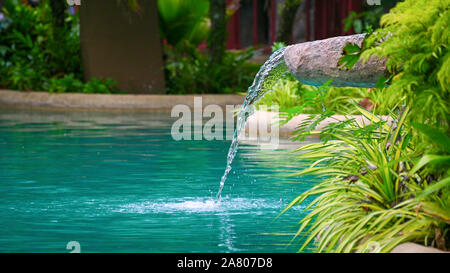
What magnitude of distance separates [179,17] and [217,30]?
5.46 ft

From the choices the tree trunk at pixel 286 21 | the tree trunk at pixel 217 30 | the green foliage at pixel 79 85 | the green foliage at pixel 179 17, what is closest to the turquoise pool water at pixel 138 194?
the green foliage at pixel 79 85

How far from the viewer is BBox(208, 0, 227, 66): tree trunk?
23531mm

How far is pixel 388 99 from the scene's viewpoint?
5.94 metres

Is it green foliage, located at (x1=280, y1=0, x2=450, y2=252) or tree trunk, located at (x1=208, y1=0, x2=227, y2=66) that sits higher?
tree trunk, located at (x1=208, y1=0, x2=227, y2=66)

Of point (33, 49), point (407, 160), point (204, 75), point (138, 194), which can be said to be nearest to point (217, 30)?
point (204, 75)

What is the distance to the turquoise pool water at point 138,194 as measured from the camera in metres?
7.25

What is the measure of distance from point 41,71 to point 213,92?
467cm

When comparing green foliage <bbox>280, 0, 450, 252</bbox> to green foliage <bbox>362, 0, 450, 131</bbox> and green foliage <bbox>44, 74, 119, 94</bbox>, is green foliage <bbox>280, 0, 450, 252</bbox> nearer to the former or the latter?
green foliage <bbox>362, 0, 450, 131</bbox>

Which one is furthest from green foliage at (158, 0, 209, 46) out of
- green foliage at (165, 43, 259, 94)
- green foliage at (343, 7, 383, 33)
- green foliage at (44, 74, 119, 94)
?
green foliage at (343, 7, 383, 33)

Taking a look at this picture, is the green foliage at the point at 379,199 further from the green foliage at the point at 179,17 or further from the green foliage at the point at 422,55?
the green foliage at the point at 179,17

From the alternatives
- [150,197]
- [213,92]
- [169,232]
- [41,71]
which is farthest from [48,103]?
[169,232]

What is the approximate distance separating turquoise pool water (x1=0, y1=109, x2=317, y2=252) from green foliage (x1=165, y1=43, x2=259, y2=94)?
7.04 metres

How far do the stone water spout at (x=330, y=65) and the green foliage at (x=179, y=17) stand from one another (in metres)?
17.6
